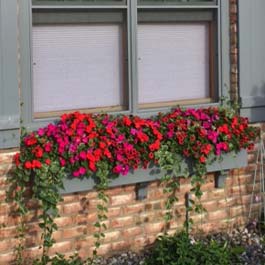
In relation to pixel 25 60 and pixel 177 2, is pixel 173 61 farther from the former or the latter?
pixel 25 60

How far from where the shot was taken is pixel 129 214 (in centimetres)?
552

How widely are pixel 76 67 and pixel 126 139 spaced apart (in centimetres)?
67

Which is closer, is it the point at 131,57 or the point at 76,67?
the point at 76,67

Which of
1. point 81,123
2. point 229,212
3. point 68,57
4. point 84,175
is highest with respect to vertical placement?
point 68,57

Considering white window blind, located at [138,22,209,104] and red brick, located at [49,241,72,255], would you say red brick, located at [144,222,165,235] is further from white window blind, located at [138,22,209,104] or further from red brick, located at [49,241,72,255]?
white window blind, located at [138,22,209,104]

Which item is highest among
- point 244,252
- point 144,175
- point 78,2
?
point 78,2

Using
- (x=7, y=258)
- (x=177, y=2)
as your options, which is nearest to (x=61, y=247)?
(x=7, y=258)

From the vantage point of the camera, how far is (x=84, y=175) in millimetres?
5070

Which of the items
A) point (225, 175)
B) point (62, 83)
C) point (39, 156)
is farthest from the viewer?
point (225, 175)

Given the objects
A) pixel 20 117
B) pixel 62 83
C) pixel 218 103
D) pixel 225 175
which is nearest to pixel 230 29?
pixel 218 103

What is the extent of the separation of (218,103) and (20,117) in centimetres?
179

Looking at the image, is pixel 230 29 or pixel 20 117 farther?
pixel 230 29

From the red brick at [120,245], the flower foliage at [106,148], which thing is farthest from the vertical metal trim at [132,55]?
the red brick at [120,245]

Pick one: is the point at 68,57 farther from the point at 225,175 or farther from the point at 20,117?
the point at 225,175
